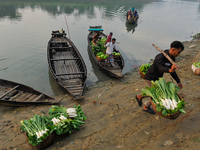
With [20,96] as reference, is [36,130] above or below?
above

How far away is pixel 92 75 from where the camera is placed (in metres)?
9.20

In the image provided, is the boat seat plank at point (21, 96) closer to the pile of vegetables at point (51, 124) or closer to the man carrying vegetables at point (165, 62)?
the pile of vegetables at point (51, 124)

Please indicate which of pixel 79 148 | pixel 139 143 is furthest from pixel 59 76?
pixel 139 143

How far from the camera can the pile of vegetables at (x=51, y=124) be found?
133 inches

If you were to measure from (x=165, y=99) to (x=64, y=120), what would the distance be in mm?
2548

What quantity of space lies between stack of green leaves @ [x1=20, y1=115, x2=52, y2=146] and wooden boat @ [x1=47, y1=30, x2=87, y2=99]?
2.26m

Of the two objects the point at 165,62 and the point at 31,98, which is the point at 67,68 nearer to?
the point at 31,98

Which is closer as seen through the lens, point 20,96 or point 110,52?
point 20,96

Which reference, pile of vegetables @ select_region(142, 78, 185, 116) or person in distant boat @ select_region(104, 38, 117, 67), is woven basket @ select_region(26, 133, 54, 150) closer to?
pile of vegetables @ select_region(142, 78, 185, 116)

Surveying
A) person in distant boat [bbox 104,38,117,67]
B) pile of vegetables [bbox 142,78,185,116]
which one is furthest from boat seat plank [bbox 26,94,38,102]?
pile of vegetables [bbox 142,78,185,116]

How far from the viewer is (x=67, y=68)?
26.7ft

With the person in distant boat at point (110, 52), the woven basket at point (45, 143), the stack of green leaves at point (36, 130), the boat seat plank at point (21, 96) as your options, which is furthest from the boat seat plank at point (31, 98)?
the person in distant boat at point (110, 52)

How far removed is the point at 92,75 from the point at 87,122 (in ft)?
16.5

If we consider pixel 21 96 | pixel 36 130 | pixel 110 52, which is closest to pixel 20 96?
pixel 21 96
